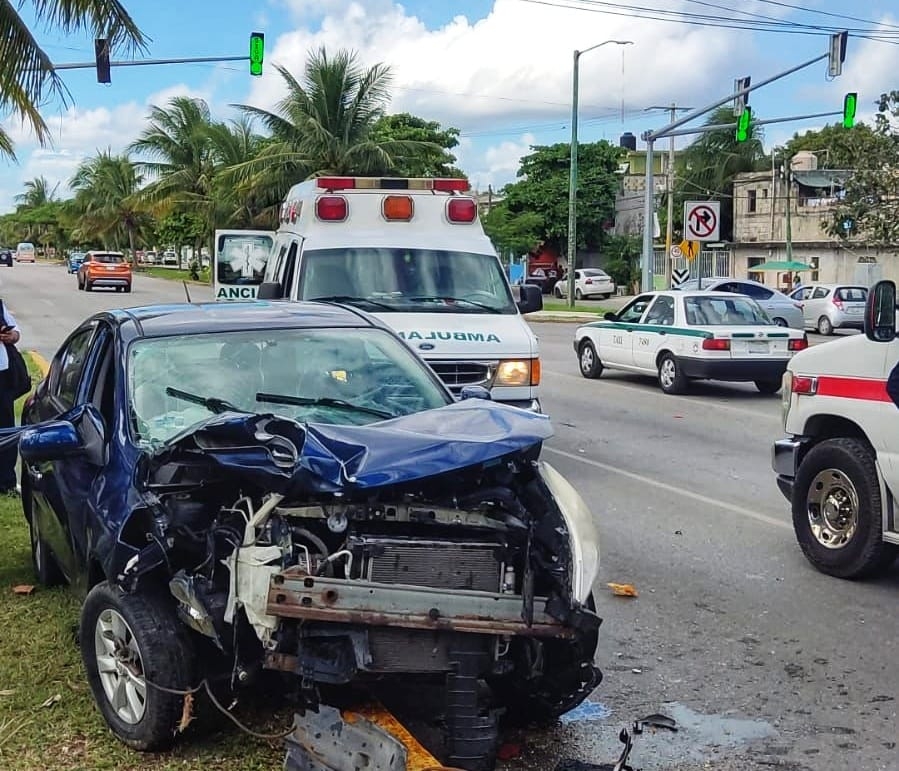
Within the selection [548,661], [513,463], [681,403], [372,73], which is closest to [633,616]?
[548,661]

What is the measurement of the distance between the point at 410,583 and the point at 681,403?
1218 centimetres

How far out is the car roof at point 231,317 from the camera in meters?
5.43

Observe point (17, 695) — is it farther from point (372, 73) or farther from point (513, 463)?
point (372, 73)

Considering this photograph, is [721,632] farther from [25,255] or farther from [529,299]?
[25,255]

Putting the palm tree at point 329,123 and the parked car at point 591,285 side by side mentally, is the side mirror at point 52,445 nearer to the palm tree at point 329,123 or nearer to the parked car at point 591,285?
the palm tree at point 329,123

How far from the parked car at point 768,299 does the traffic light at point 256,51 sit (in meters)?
11.1

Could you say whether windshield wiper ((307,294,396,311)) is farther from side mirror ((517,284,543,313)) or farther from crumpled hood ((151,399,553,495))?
crumpled hood ((151,399,553,495))

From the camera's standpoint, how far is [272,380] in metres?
5.25

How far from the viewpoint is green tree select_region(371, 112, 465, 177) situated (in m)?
41.2

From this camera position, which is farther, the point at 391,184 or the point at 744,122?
the point at 744,122

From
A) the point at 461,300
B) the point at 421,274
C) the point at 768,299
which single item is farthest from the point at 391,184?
the point at 768,299

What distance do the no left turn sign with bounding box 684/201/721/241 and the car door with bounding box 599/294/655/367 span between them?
8033mm

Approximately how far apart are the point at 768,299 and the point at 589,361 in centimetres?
1104

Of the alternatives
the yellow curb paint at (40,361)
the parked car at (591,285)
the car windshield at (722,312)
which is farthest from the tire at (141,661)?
the parked car at (591,285)
